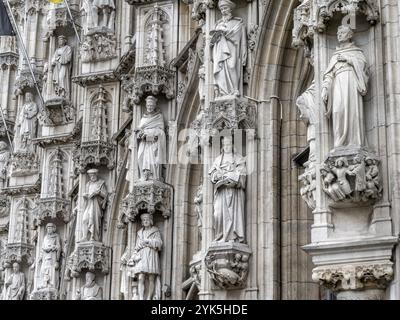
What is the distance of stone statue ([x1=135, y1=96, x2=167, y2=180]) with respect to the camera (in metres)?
25.9

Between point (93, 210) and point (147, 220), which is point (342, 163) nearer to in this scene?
point (147, 220)

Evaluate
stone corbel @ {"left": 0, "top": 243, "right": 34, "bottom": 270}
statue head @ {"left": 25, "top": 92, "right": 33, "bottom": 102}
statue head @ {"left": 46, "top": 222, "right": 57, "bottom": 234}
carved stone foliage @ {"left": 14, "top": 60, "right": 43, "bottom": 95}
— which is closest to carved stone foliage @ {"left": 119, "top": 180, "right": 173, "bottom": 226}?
statue head @ {"left": 46, "top": 222, "right": 57, "bottom": 234}

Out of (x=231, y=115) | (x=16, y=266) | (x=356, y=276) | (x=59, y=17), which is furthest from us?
(x=16, y=266)

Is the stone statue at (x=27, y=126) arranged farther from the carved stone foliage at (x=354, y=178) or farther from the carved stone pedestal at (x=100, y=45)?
the carved stone foliage at (x=354, y=178)

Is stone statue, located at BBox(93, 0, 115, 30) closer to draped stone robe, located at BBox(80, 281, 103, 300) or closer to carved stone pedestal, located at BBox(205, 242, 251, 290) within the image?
draped stone robe, located at BBox(80, 281, 103, 300)

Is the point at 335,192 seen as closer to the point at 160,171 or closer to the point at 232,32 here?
the point at 232,32

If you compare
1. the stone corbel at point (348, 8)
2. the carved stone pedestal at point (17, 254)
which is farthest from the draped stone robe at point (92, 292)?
the stone corbel at point (348, 8)

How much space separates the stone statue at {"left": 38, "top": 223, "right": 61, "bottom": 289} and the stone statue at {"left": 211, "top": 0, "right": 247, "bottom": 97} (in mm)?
14935

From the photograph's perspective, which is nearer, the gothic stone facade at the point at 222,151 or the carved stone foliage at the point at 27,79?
the gothic stone facade at the point at 222,151

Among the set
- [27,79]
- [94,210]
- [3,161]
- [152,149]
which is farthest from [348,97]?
[3,161]

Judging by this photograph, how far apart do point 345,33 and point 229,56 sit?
4792mm

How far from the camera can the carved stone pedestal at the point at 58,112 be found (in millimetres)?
36281

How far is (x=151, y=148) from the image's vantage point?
26.0 metres

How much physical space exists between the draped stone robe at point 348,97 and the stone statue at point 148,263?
9.15 metres
